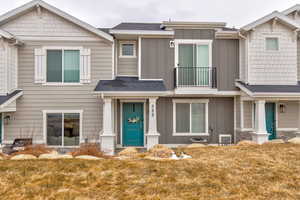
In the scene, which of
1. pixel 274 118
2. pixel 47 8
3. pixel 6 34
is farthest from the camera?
pixel 274 118

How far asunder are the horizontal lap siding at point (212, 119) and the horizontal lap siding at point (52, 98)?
3.23 metres

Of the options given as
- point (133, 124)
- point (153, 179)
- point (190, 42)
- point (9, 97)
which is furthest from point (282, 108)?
point (9, 97)

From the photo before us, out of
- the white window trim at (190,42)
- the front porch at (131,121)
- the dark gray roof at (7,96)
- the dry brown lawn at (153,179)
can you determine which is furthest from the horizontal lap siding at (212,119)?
the dark gray roof at (7,96)

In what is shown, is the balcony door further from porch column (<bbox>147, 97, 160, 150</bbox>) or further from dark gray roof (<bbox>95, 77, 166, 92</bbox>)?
porch column (<bbox>147, 97, 160, 150</bbox>)

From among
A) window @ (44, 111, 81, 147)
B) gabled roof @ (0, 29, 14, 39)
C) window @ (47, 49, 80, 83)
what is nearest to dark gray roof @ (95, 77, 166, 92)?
window @ (47, 49, 80, 83)

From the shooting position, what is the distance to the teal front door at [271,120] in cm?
1164

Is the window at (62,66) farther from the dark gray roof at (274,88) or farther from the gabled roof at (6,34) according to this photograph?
the dark gray roof at (274,88)

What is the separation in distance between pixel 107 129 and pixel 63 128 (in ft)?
8.06

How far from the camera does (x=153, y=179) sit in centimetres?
507

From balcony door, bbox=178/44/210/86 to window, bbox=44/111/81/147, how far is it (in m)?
5.70

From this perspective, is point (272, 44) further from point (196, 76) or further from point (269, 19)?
point (196, 76)

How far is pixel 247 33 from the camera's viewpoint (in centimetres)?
1105

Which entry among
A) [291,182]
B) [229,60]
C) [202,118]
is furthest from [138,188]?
[229,60]

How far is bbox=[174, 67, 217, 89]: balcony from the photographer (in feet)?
36.9
